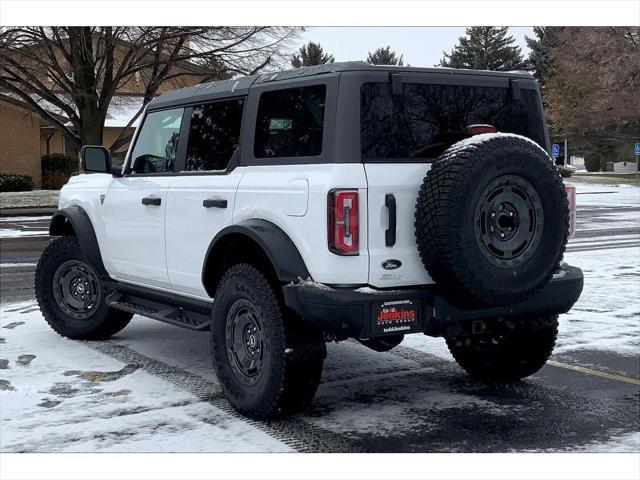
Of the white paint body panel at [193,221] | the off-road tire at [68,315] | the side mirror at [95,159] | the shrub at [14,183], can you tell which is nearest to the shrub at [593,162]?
the shrub at [14,183]

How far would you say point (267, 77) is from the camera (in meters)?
5.53

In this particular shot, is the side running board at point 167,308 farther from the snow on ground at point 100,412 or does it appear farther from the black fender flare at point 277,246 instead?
the black fender flare at point 277,246

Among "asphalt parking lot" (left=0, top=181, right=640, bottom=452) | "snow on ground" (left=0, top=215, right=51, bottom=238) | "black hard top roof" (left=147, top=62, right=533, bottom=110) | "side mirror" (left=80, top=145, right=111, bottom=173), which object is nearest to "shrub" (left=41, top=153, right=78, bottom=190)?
"snow on ground" (left=0, top=215, right=51, bottom=238)

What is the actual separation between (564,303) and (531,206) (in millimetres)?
857

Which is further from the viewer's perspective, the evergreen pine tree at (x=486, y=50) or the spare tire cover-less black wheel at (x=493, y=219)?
the evergreen pine tree at (x=486, y=50)

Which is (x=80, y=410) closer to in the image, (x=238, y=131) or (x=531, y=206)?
(x=238, y=131)

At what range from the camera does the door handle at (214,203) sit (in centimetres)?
554

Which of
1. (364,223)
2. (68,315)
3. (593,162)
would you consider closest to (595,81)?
(593,162)

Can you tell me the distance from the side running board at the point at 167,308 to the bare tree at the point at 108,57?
2163cm

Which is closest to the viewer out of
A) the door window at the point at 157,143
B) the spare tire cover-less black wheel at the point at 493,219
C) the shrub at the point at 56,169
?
the spare tire cover-less black wheel at the point at 493,219

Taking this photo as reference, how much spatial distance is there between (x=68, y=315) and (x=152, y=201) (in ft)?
6.01

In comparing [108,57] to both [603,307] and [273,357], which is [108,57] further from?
[273,357]

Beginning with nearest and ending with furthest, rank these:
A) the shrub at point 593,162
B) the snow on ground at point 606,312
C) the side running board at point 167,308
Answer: the side running board at point 167,308 < the snow on ground at point 606,312 < the shrub at point 593,162

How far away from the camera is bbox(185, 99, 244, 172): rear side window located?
5.78 meters
